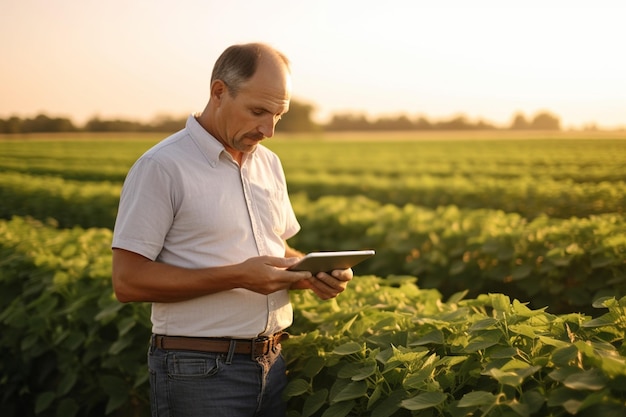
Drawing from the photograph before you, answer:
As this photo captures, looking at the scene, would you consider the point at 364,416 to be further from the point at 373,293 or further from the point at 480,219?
the point at 480,219

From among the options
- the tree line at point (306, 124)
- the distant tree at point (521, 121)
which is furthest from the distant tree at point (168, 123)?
the distant tree at point (521, 121)

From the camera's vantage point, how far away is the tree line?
280 inches

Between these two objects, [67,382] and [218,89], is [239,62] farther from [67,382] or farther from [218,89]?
[67,382]

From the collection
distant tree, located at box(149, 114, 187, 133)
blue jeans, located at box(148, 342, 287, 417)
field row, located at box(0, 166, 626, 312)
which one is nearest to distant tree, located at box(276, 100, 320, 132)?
distant tree, located at box(149, 114, 187, 133)

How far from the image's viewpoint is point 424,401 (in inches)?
77.8

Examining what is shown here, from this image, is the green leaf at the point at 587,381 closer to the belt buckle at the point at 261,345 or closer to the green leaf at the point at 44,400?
the belt buckle at the point at 261,345

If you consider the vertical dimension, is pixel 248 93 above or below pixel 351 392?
above

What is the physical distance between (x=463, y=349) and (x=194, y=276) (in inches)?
37.9

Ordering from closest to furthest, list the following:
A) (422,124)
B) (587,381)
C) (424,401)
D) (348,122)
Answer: (587,381), (424,401), (422,124), (348,122)

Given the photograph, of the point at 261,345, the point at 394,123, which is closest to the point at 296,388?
the point at 261,345

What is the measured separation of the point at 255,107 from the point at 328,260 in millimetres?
581

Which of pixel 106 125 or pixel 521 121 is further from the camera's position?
pixel 521 121

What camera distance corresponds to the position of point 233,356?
2301 millimetres

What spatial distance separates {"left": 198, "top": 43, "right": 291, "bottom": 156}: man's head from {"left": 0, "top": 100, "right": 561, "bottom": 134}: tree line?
17.4ft
